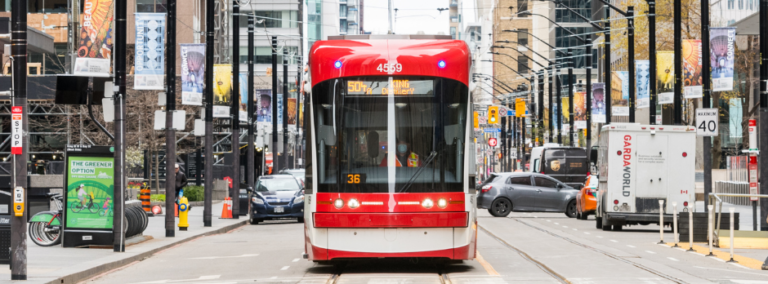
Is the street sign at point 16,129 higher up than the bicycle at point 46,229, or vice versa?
the street sign at point 16,129

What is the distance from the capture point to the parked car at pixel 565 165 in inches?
A: 1839

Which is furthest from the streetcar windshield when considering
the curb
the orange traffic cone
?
the orange traffic cone

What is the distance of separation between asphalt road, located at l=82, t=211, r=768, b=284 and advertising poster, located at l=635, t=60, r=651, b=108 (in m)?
10.2

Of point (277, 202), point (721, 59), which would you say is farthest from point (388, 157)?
point (277, 202)

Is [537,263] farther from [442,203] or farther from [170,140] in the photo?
[170,140]

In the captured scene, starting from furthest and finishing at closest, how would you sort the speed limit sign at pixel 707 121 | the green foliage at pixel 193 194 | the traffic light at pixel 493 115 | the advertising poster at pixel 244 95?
→ the traffic light at pixel 493 115
the green foliage at pixel 193 194
the advertising poster at pixel 244 95
the speed limit sign at pixel 707 121

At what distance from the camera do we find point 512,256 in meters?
17.9

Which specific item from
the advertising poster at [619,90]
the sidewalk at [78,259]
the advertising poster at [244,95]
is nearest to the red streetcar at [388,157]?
the sidewalk at [78,259]

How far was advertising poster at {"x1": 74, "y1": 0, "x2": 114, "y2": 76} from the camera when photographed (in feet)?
63.8

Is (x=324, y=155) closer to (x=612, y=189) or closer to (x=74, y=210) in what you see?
(x=74, y=210)

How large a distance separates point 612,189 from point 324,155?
45.0 feet

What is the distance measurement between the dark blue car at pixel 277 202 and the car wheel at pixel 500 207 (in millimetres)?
6869

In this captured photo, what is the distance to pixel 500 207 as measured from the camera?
35.2 metres

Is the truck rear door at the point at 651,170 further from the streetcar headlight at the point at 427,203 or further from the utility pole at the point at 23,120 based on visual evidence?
the utility pole at the point at 23,120
